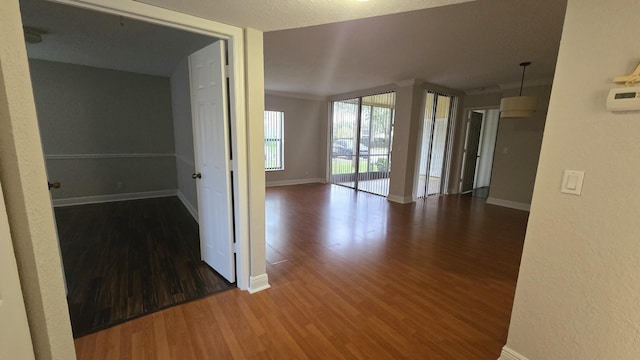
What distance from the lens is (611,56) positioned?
1.14 metres

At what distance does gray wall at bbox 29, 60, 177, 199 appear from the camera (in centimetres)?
432

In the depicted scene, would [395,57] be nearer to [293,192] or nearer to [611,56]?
[611,56]

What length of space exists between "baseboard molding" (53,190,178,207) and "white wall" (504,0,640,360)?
5966 millimetres

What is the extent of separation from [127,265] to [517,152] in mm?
6403

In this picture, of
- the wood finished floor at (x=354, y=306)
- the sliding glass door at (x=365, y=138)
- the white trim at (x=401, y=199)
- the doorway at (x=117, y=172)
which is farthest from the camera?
the sliding glass door at (x=365, y=138)

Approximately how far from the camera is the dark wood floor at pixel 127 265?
2023mm

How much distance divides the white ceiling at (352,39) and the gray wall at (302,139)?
195 centimetres

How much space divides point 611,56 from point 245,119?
2079mm

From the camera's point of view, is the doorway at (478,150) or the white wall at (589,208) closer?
the white wall at (589,208)

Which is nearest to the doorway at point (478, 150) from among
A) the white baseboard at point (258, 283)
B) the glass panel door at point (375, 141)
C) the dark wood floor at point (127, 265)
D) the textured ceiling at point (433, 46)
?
the textured ceiling at point (433, 46)

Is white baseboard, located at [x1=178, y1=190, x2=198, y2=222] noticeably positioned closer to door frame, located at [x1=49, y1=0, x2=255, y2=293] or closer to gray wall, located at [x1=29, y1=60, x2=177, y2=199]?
gray wall, located at [x1=29, y1=60, x2=177, y2=199]

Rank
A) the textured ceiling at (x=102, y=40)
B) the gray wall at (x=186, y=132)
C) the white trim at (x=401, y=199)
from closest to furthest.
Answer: the textured ceiling at (x=102, y=40)
the gray wall at (x=186, y=132)
the white trim at (x=401, y=199)

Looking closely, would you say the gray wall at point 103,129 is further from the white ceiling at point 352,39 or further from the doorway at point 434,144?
the doorway at point 434,144

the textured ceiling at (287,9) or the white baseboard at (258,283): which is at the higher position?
the textured ceiling at (287,9)
